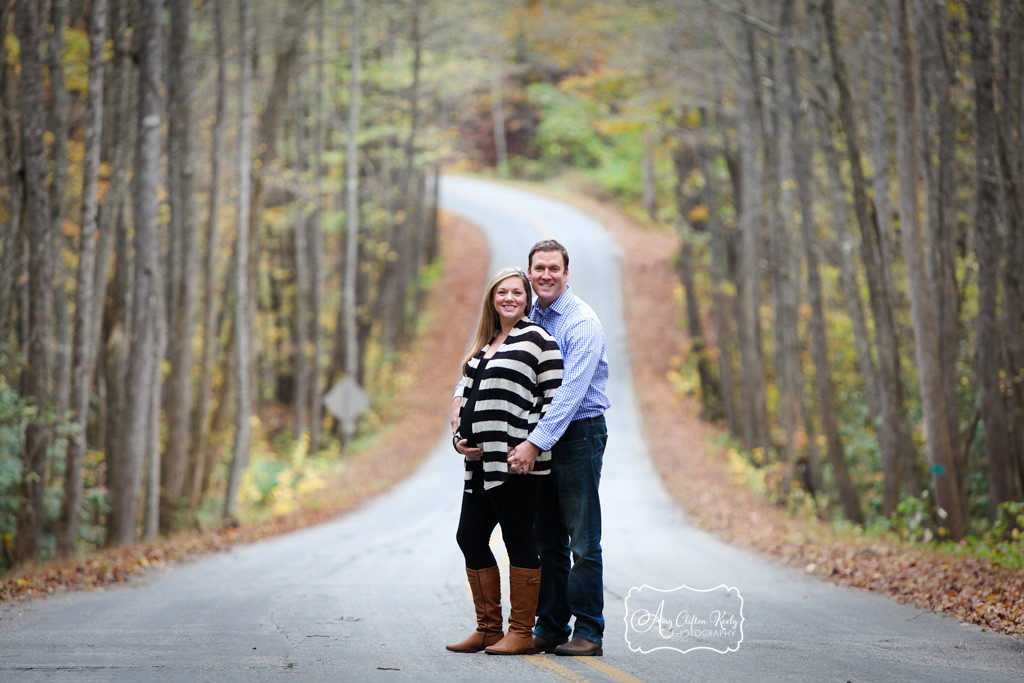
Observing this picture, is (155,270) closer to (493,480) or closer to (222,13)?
(222,13)

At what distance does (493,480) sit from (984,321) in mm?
7927

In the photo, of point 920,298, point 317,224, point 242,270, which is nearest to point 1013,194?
point 920,298

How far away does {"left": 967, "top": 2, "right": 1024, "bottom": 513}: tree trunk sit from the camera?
436 inches

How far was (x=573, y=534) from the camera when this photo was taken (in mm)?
5785

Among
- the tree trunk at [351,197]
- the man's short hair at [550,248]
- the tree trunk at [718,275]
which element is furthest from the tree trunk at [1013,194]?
the tree trunk at [351,197]

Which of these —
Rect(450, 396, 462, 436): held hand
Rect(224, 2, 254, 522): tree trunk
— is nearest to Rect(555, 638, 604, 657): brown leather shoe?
Rect(450, 396, 462, 436): held hand

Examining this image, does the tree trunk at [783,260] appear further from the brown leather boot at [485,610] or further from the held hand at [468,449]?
the held hand at [468,449]

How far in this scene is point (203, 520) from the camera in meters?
20.9

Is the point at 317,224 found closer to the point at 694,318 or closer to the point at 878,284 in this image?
the point at 694,318

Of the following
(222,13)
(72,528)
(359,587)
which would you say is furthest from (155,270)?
(359,587)

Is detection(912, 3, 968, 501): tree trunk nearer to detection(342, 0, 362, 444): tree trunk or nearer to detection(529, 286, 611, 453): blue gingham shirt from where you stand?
detection(529, 286, 611, 453): blue gingham shirt

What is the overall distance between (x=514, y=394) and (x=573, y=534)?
86 cm

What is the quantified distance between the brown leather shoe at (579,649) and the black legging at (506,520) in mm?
473

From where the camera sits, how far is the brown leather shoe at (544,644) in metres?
5.91
